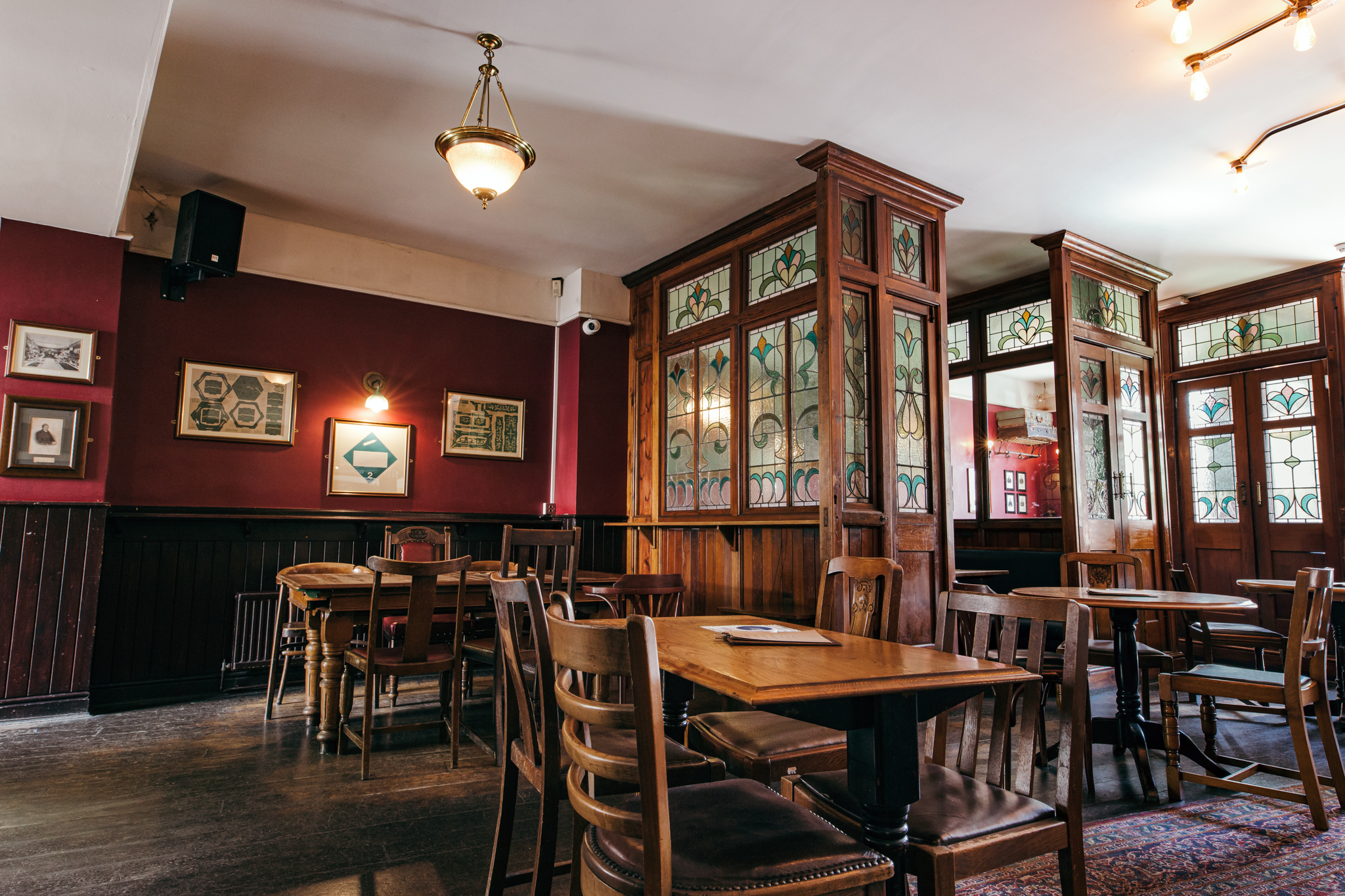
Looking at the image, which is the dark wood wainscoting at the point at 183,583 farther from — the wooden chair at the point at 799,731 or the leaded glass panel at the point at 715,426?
the wooden chair at the point at 799,731

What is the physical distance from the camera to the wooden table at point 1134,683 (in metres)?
3.19

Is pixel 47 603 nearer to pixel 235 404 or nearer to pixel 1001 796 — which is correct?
pixel 235 404

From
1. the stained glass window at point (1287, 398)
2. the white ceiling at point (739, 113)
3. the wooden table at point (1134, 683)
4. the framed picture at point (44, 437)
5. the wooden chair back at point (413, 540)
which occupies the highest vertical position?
the white ceiling at point (739, 113)

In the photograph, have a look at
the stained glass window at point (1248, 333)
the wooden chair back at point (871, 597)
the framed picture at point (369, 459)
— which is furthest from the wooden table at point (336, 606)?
the stained glass window at point (1248, 333)

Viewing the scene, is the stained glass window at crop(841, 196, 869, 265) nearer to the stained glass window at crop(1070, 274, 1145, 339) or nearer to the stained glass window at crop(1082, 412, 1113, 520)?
the stained glass window at crop(1070, 274, 1145, 339)

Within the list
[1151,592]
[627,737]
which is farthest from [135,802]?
[1151,592]

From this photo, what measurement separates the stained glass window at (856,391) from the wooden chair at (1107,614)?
1.30 metres

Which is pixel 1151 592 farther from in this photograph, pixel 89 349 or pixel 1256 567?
pixel 89 349

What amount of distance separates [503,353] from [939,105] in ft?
13.1

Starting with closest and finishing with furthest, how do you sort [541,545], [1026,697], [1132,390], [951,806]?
[951,806] < [1026,697] < [541,545] < [1132,390]

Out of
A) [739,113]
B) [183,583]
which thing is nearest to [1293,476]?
[739,113]

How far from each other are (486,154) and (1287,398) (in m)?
6.85

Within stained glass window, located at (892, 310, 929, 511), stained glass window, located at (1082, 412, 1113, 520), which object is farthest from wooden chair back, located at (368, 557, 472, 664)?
stained glass window, located at (1082, 412, 1113, 520)

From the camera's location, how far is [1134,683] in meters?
3.49
